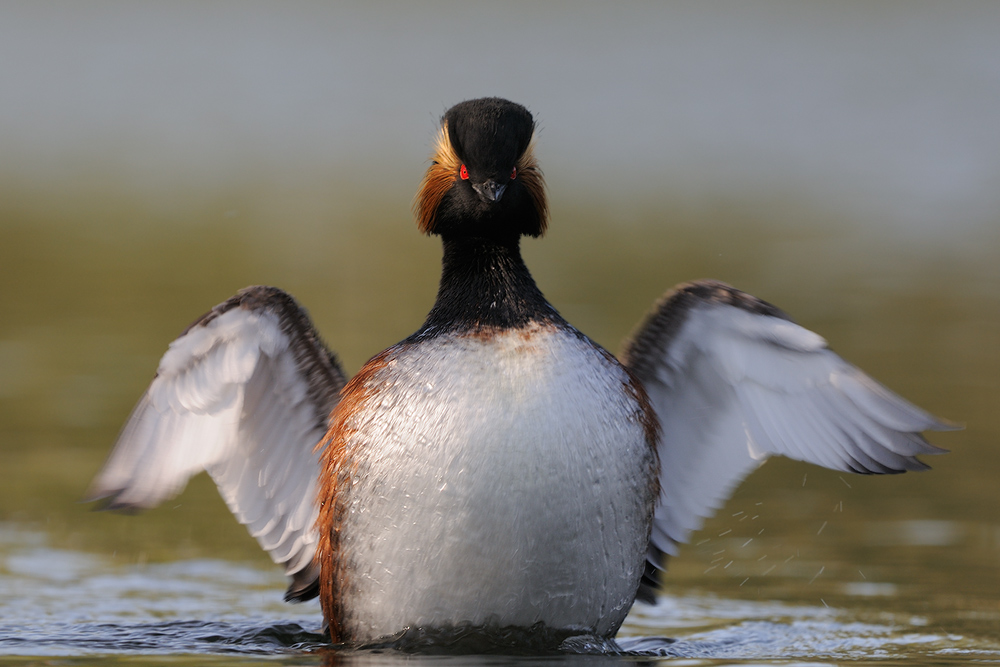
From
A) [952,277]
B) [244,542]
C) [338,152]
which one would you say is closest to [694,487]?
[244,542]

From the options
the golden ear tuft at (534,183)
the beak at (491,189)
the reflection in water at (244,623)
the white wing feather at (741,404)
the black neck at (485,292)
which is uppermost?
the golden ear tuft at (534,183)

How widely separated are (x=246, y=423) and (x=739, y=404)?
3.15 metres

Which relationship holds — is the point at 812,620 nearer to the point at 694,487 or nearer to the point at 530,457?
the point at 694,487

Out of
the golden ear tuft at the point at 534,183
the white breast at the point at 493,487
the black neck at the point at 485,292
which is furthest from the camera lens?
the golden ear tuft at the point at 534,183

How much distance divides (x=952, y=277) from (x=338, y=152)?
26.4 metres

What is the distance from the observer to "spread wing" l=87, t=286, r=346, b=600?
8.60 meters

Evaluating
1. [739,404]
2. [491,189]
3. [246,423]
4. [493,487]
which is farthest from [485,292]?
[739,404]

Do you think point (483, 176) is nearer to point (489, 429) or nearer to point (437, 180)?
point (437, 180)

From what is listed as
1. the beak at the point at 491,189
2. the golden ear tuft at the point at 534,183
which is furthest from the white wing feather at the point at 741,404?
the beak at the point at 491,189

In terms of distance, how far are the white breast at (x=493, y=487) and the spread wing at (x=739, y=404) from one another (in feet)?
3.63

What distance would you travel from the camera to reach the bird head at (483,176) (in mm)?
8078

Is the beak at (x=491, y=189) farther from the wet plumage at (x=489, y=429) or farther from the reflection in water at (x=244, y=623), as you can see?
the reflection in water at (x=244, y=623)

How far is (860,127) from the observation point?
4497 cm

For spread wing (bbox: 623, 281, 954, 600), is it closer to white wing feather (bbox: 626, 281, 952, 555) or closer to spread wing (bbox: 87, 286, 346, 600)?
white wing feather (bbox: 626, 281, 952, 555)
